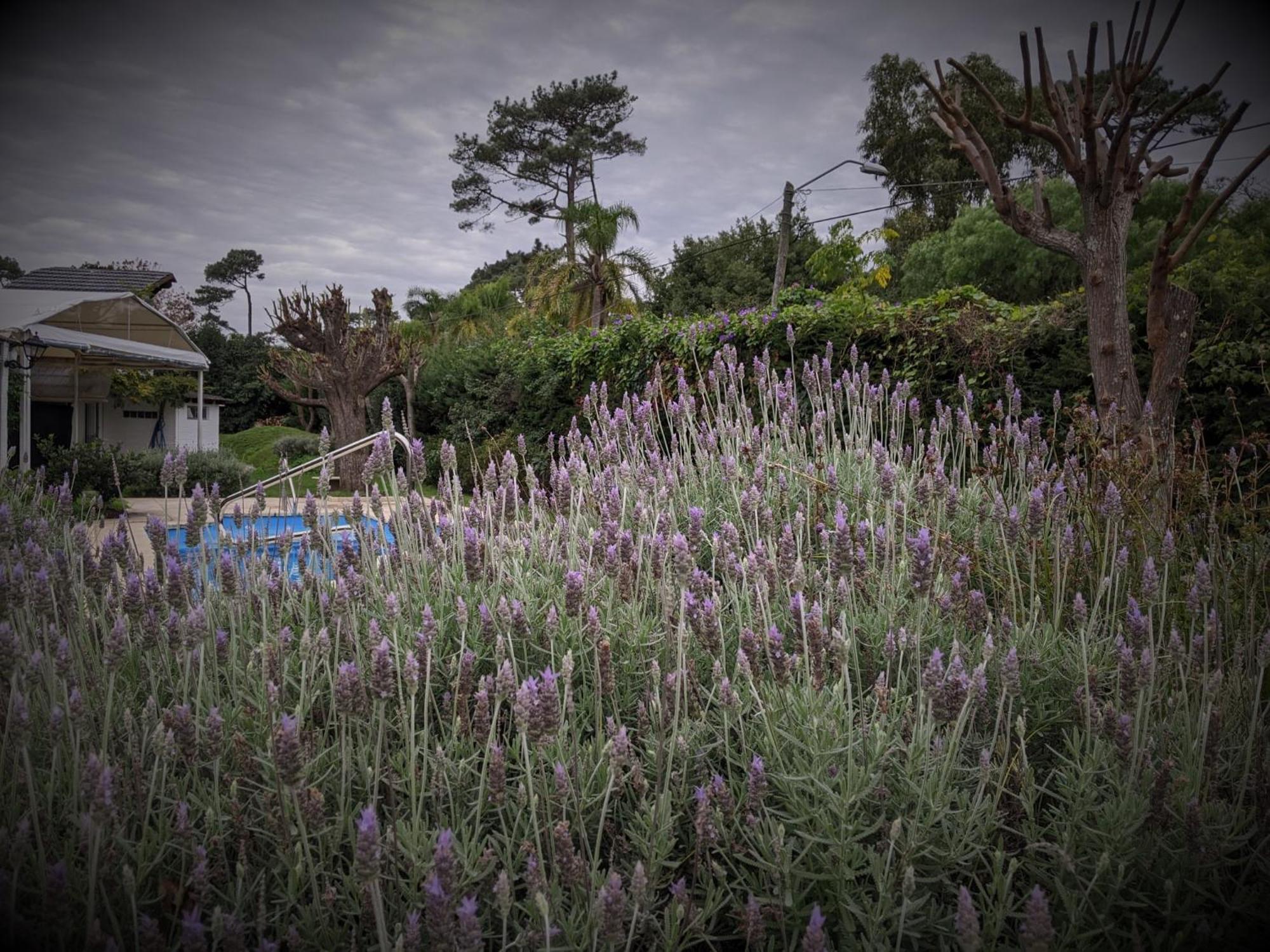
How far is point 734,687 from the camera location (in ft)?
6.24

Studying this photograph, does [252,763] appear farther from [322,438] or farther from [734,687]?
[322,438]

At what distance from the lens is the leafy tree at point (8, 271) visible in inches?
512

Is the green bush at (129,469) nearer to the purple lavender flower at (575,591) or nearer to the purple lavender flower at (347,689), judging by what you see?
the purple lavender flower at (575,591)

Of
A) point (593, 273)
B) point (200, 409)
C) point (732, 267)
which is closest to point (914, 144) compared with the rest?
point (732, 267)

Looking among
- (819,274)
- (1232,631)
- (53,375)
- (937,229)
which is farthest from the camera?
(937,229)

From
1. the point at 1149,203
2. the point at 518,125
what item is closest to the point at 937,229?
the point at 1149,203

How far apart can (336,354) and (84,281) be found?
6323mm

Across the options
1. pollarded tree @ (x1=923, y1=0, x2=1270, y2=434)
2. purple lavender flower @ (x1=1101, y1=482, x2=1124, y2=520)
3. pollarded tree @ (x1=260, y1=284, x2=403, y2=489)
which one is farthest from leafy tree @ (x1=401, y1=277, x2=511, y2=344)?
purple lavender flower @ (x1=1101, y1=482, x2=1124, y2=520)

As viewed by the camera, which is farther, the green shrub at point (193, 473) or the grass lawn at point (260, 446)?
the grass lawn at point (260, 446)

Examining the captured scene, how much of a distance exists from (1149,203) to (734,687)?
21490 millimetres

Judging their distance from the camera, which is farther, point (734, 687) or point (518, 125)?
point (518, 125)

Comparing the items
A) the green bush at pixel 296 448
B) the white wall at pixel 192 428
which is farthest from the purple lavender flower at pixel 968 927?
the white wall at pixel 192 428

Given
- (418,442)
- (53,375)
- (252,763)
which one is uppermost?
(53,375)

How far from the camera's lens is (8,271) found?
13898 mm
